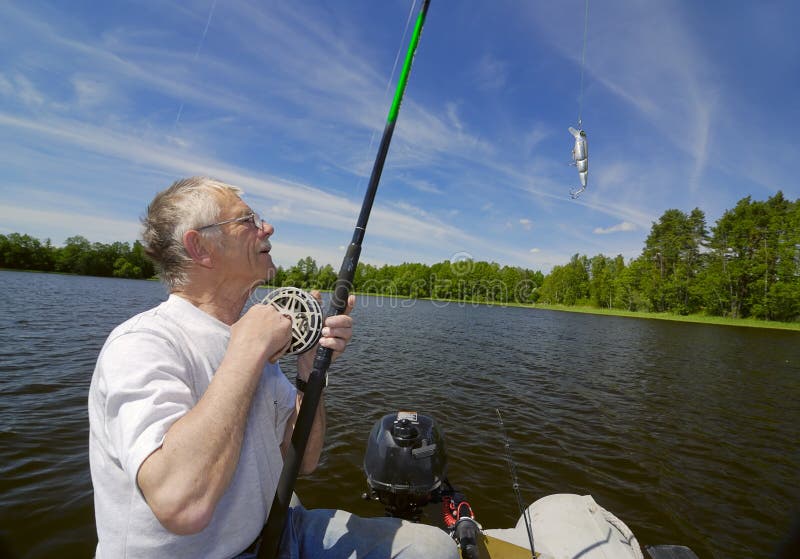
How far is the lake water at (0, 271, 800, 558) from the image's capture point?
20.5 ft

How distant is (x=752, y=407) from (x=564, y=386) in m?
6.66

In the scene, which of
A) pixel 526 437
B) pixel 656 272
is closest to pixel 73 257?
pixel 526 437

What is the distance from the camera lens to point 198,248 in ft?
6.23

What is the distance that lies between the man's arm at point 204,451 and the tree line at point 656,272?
25.5m

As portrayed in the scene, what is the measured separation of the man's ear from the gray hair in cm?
3

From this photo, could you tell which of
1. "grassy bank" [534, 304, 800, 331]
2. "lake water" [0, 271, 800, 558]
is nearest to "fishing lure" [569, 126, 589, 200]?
"lake water" [0, 271, 800, 558]

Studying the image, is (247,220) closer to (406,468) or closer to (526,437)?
(406,468)

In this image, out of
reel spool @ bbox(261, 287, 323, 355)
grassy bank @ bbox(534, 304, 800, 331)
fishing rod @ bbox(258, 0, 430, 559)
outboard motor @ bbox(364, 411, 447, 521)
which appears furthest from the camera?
grassy bank @ bbox(534, 304, 800, 331)

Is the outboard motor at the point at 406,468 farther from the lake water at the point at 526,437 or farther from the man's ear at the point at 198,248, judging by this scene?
the man's ear at the point at 198,248

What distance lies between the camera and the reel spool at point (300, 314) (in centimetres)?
189

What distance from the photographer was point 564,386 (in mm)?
15312

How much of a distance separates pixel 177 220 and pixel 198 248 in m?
0.18

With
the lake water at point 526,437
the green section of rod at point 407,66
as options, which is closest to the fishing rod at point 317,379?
the green section of rod at point 407,66

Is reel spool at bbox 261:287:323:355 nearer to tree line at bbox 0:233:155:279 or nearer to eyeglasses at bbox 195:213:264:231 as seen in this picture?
eyeglasses at bbox 195:213:264:231
